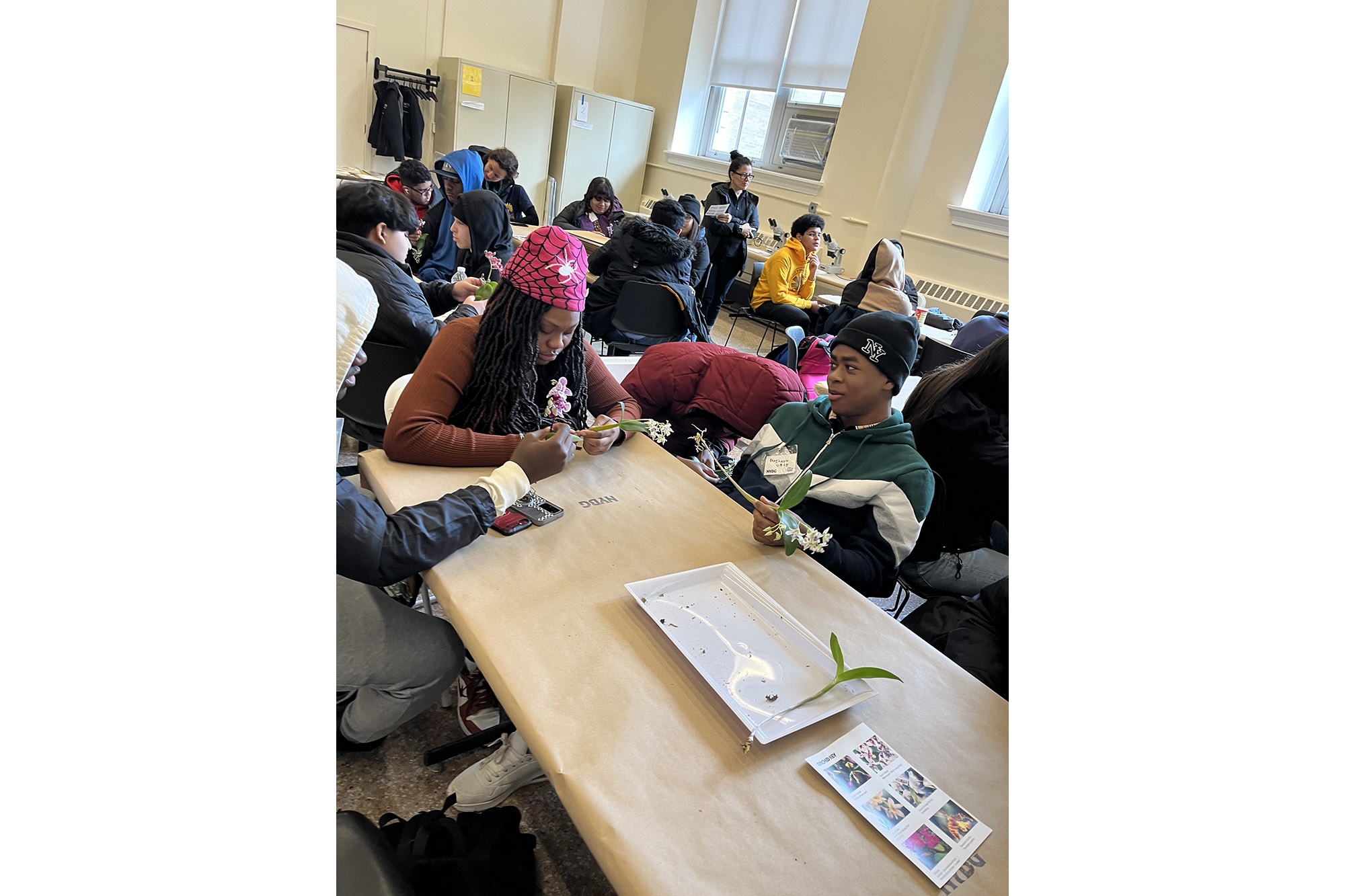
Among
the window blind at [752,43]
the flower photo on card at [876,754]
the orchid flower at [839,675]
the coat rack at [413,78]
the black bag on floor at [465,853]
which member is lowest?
the black bag on floor at [465,853]

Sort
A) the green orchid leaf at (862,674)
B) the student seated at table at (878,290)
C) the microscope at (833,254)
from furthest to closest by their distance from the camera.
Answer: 1. the microscope at (833,254)
2. the student seated at table at (878,290)
3. the green orchid leaf at (862,674)

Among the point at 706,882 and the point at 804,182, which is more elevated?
the point at 804,182

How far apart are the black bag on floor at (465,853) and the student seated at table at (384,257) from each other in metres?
1.62

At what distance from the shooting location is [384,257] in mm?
2424

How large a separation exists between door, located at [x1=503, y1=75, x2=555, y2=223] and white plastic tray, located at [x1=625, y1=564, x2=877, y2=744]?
23.4ft

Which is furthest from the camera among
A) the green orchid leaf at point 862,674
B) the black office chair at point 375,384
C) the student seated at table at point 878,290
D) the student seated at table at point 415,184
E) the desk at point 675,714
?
the student seated at table at point 878,290

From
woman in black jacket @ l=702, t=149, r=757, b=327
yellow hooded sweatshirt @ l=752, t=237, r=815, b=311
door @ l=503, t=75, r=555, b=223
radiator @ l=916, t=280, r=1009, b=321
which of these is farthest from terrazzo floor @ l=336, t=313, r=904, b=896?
door @ l=503, t=75, r=555, b=223

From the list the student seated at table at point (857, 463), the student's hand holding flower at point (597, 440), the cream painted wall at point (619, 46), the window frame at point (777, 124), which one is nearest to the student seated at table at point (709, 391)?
the student seated at table at point (857, 463)

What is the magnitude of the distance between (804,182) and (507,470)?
668 centimetres

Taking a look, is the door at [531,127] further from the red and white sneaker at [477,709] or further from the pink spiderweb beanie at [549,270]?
the red and white sneaker at [477,709]

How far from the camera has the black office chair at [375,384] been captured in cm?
226
